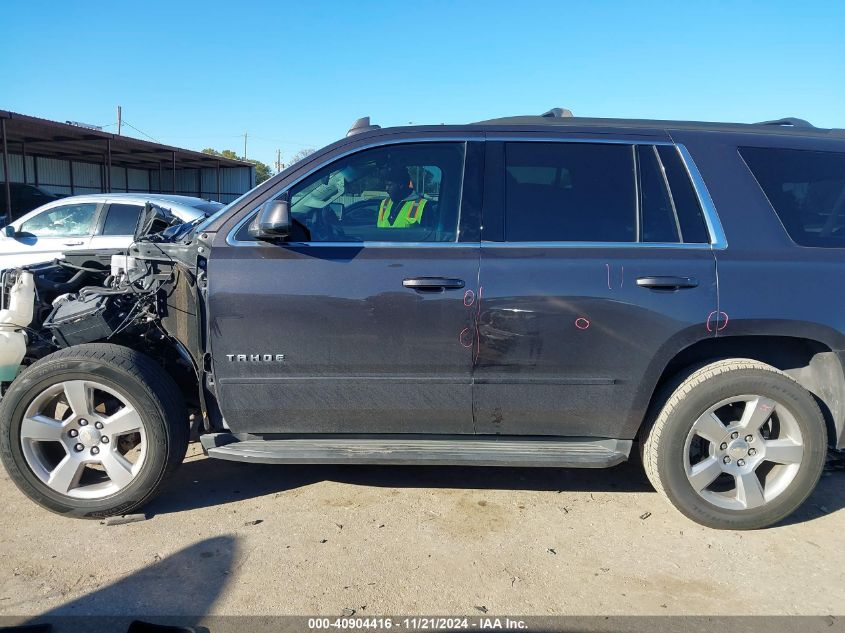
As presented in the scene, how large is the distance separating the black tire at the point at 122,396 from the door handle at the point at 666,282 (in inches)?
98.8

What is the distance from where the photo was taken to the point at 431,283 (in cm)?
308

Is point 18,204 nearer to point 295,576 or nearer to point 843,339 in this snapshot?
point 295,576

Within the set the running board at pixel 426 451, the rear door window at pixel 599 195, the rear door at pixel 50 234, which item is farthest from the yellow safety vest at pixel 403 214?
the rear door at pixel 50 234

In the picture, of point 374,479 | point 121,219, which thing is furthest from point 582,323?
point 121,219

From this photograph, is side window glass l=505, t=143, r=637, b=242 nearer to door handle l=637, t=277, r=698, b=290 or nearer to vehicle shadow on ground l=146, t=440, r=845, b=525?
door handle l=637, t=277, r=698, b=290

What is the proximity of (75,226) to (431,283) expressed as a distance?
24.1 ft

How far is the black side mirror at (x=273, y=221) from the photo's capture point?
3.00 m

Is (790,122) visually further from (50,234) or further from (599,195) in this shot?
(50,234)

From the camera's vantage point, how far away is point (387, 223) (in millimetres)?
3268

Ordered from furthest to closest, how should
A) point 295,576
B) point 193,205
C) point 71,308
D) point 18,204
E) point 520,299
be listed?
point 18,204 < point 193,205 < point 71,308 < point 520,299 < point 295,576

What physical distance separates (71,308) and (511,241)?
2.54 meters

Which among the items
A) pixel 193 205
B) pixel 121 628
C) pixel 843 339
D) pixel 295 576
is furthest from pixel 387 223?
pixel 193 205

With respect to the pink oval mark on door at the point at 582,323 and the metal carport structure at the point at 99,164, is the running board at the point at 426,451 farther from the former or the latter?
the metal carport structure at the point at 99,164

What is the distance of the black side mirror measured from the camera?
3.00 metres
